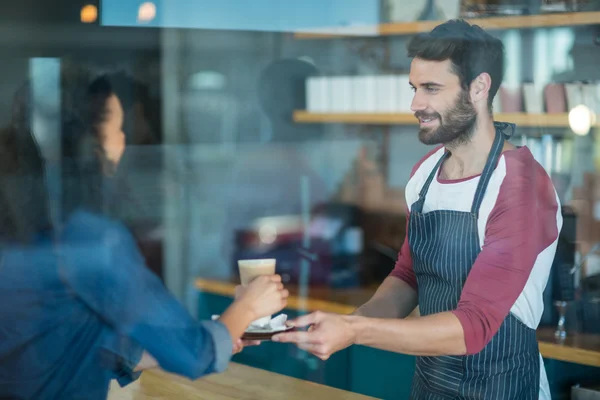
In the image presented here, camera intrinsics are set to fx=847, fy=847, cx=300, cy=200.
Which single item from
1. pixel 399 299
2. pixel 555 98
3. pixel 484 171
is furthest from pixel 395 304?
pixel 555 98

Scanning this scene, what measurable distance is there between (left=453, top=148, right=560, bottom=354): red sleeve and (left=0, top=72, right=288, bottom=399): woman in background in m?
0.35

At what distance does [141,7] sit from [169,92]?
2133 mm

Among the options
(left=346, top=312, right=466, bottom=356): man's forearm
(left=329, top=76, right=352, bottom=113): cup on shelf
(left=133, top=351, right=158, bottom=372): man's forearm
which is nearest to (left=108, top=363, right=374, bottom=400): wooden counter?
(left=133, top=351, right=158, bottom=372): man's forearm

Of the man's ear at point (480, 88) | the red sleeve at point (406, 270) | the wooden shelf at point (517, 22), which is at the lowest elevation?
the red sleeve at point (406, 270)

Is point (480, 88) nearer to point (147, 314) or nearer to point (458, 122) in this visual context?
point (458, 122)

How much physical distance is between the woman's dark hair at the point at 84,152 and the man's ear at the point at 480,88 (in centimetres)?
68

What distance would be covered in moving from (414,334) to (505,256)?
22 cm

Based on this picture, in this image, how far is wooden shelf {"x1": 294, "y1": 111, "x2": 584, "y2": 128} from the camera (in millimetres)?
2193

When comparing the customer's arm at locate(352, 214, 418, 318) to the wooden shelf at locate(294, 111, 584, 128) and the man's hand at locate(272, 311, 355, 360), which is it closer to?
the man's hand at locate(272, 311, 355, 360)

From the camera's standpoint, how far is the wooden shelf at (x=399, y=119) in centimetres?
219

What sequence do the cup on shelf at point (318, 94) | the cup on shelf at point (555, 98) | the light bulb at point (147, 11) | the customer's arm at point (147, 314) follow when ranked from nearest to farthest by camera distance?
the customer's arm at point (147, 314), the light bulb at point (147, 11), the cup on shelf at point (555, 98), the cup on shelf at point (318, 94)

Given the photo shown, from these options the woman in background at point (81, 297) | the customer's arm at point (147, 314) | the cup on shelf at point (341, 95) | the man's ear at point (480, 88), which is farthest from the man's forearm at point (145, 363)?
the cup on shelf at point (341, 95)

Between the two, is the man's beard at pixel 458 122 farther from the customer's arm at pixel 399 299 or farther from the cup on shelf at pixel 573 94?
the cup on shelf at pixel 573 94

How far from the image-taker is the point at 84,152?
58.0 inches
